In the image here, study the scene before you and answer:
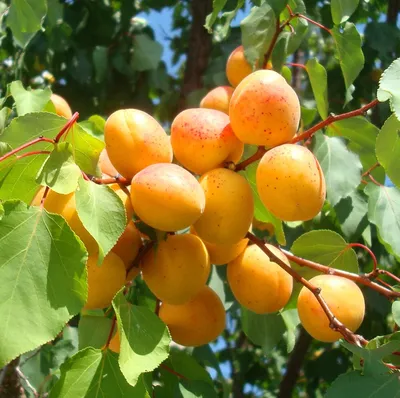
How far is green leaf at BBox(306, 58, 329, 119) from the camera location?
0.99m

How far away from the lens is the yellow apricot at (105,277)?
30.4 inches

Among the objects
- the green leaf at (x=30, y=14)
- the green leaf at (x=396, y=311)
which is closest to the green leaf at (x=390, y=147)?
the green leaf at (x=396, y=311)

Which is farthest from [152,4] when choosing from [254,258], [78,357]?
[78,357]

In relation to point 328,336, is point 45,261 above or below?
above

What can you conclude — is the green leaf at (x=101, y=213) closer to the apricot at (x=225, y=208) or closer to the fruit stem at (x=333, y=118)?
the apricot at (x=225, y=208)

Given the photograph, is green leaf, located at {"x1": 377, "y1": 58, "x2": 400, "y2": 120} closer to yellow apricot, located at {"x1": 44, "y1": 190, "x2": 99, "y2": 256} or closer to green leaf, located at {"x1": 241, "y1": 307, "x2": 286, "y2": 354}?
yellow apricot, located at {"x1": 44, "y1": 190, "x2": 99, "y2": 256}

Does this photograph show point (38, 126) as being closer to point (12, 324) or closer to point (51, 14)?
point (12, 324)

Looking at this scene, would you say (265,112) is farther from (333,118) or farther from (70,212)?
(70,212)

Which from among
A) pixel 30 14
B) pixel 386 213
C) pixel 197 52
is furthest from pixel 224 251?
pixel 197 52

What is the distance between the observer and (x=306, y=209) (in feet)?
2.57

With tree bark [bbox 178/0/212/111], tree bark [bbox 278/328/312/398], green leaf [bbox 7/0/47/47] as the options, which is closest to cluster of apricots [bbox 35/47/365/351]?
green leaf [bbox 7/0/47/47]

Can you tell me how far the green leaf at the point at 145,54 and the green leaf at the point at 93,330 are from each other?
1443 millimetres

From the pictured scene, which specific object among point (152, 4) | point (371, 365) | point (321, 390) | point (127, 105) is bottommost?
point (321, 390)

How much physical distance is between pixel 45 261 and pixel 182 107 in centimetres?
133
